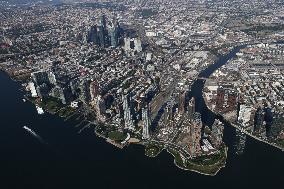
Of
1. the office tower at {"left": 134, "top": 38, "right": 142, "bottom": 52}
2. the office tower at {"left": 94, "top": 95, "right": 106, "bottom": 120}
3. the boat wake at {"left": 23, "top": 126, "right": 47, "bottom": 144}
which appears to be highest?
the office tower at {"left": 94, "top": 95, "right": 106, "bottom": 120}

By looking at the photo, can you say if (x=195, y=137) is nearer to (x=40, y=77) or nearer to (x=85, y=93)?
(x=85, y=93)

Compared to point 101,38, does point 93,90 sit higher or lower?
higher

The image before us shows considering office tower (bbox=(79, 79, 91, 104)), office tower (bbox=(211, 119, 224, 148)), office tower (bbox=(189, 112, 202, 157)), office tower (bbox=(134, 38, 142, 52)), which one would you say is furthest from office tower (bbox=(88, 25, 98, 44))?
office tower (bbox=(189, 112, 202, 157))

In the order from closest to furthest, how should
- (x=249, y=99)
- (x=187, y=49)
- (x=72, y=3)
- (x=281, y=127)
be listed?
1. (x=281, y=127)
2. (x=249, y=99)
3. (x=187, y=49)
4. (x=72, y=3)

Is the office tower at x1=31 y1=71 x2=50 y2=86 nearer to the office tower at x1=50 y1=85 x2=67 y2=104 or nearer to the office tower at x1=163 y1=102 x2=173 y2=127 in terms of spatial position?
the office tower at x1=50 y1=85 x2=67 y2=104

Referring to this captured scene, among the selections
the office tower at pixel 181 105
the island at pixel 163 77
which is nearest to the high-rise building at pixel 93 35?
the island at pixel 163 77

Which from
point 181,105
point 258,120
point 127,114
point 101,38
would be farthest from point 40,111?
point 101,38

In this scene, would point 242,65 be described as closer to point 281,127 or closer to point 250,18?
point 281,127

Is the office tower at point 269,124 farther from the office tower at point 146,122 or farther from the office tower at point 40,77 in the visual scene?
the office tower at point 40,77

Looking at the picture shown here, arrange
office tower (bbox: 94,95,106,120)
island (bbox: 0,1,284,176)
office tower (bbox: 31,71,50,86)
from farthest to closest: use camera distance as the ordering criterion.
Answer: office tower (bbox: 31,71,50,86) < office tower (bbox: 94,95,106,120) < island (bbox: 0,1,284,176)

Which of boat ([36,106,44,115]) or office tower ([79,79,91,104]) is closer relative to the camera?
boat ([36,106,44,115])

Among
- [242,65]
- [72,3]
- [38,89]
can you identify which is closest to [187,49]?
[242,65]
